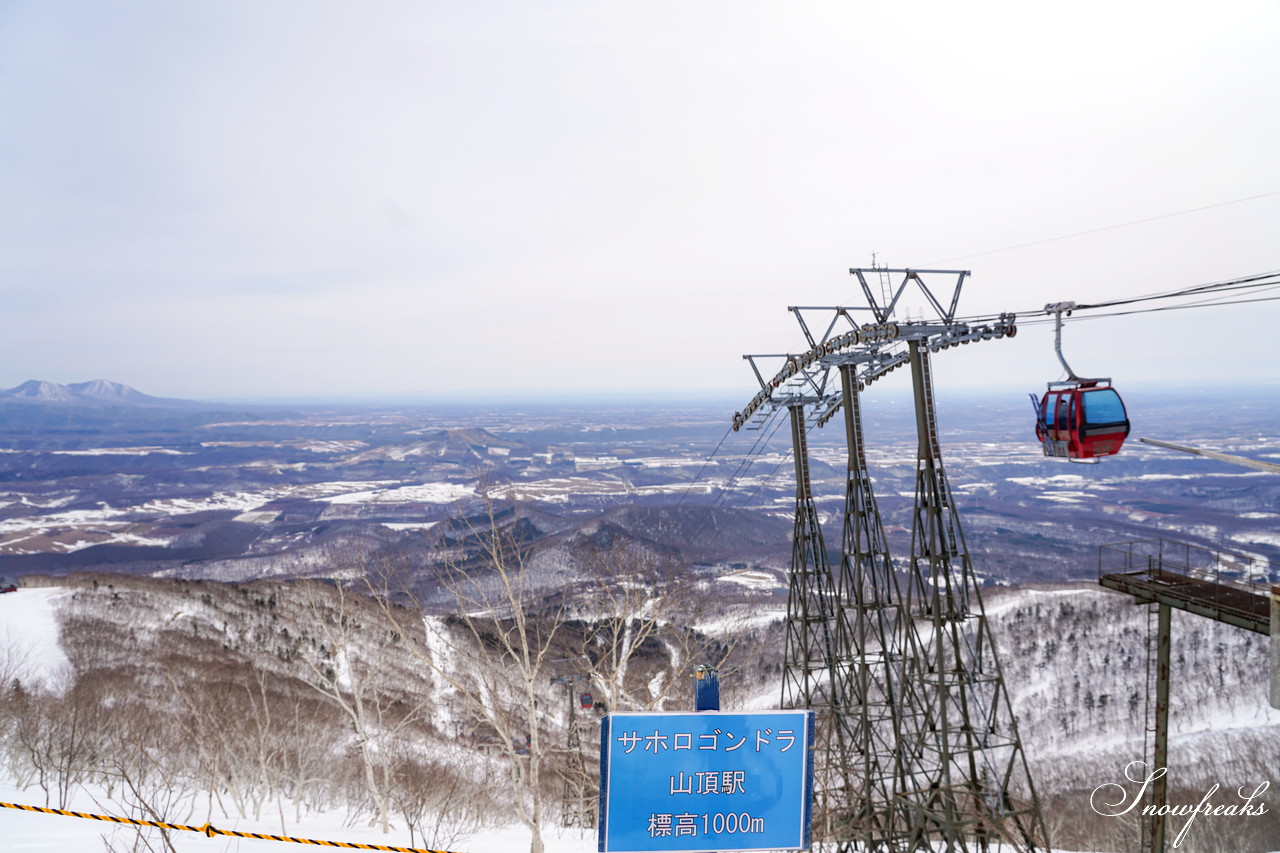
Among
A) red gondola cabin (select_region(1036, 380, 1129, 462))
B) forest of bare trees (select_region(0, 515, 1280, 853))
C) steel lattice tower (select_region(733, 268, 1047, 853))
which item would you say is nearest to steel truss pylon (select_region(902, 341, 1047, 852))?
steel lattice tower (select_region(733, 268, 1047, 853))

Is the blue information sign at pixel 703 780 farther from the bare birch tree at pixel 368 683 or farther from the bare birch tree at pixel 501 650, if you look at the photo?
the bare birch tree at pixel 368 683

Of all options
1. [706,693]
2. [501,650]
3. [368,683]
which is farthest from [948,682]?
[501,650]

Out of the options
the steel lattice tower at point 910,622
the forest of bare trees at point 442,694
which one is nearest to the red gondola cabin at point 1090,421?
the steel lattice tower at point 910,622

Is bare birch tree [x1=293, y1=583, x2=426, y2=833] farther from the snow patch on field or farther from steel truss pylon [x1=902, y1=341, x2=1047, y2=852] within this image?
steel truss pylon [x1=902, y1=341, x2=1047, y2=852]

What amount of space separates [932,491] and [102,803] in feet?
68.2

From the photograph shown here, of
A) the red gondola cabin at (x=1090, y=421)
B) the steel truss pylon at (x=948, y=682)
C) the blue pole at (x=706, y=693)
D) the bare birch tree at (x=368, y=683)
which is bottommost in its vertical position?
the bare birch tree at (x=368, y=683)

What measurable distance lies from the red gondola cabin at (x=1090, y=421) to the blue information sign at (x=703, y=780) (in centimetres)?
964

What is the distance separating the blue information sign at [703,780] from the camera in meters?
4.43

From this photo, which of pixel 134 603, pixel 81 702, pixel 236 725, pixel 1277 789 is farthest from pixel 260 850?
pixel 134 603

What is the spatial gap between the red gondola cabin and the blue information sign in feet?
31.6

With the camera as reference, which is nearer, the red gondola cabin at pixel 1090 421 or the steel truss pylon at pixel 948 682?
the red gondola cabin at pixel 1090 421

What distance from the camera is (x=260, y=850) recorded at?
1011 cm

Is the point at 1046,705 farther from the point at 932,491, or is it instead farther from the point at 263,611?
the point at 263,611

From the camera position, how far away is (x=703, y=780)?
4.45m
